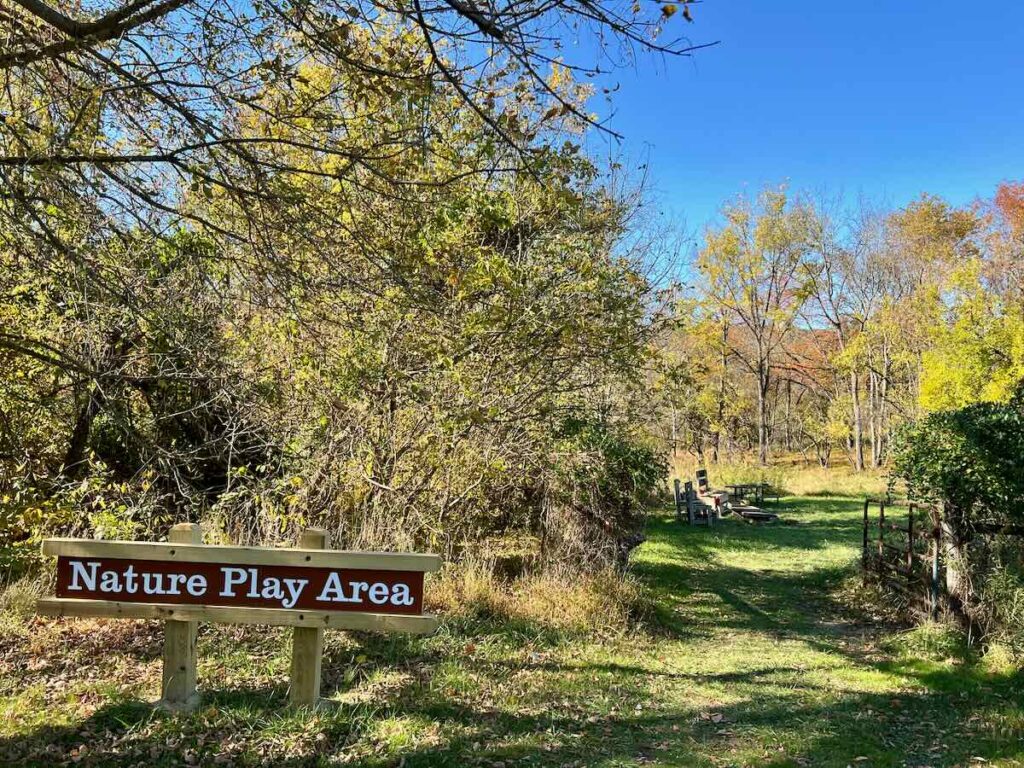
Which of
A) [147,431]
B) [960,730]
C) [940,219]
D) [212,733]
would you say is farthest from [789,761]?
[940,219]

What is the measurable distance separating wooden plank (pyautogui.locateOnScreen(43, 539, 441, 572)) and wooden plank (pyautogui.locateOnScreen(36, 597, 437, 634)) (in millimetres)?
254

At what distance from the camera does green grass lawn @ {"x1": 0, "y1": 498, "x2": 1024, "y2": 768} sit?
3832mm

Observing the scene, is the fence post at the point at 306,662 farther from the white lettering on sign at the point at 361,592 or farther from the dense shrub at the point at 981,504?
the dense shrub at the point at 981,504

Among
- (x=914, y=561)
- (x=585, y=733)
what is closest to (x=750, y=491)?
(x=914, y=561)

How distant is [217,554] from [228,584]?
17cm

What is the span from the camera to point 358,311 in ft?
20.7

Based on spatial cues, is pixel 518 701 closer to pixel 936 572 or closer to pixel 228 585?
pixel 228 585

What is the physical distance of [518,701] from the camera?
187 inches

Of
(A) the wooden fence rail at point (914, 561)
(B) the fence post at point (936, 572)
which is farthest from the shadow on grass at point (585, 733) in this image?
(A) the wooden fence rail at point (914, 561)

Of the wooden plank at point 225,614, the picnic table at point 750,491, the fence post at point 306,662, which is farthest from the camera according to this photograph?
the picnic table at point 750,491

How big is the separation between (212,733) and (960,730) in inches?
193

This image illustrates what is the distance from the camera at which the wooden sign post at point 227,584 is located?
3.83m

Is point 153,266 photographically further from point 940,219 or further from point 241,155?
point 940,219

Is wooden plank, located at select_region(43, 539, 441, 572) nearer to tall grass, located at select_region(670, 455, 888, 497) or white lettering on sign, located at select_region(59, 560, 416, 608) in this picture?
white lettering on sign, located at select_region(59, 560, 416, 608)
